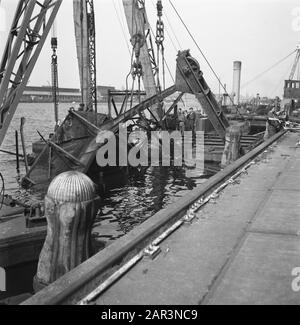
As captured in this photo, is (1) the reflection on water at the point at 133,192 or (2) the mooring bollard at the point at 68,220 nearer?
(2) the mooring bollard at the point at 68,220

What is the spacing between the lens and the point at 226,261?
14.5ft

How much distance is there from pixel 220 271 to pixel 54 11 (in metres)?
13.2

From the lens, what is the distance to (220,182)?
8.69m

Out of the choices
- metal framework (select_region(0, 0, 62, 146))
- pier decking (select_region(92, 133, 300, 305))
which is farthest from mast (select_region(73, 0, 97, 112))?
pier decking (select_region(92, 133, 300, 305))

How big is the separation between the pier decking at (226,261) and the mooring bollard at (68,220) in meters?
1.18

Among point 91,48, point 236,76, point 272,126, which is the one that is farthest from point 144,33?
point 236,76

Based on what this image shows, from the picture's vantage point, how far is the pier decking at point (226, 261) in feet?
11.9

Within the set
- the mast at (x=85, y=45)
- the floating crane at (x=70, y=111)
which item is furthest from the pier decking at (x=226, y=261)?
the mast at (x=85, y=45)

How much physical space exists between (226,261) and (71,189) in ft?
7.14

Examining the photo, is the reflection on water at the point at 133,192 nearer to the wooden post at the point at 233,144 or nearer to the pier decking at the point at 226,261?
the wooden post at the point at 233,144

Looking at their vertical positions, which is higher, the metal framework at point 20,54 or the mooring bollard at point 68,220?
the metal framework at point 20,54

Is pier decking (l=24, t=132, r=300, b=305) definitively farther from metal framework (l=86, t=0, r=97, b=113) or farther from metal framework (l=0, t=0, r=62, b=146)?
metal framework (l=86, t=0, r=97, b=113)

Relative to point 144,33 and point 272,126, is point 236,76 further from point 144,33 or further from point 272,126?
point 272,126
